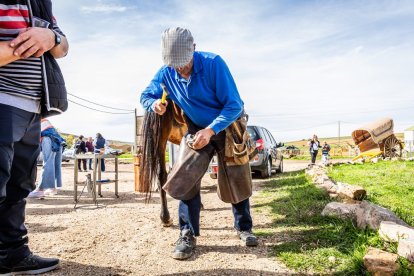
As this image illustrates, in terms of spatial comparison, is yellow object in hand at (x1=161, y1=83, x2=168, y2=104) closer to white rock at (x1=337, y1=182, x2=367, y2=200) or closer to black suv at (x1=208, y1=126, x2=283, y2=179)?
white rock at (x1=337, y1=182, x2=367, y2=200)

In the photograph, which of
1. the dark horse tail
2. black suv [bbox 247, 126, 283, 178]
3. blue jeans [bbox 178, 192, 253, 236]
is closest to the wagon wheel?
black suv [bbox 247, 126, 283, 178]

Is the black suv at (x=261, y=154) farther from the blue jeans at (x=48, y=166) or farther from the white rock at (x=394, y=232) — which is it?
the white rock at (x=394, y=232)

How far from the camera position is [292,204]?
4.87 meters

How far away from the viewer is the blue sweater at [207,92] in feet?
9.50

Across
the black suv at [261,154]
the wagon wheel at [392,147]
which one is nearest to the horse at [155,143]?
the black suv at [261,154]

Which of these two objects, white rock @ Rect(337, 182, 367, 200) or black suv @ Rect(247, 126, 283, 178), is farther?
black suv @ Rect(247, 126, 283, 178)

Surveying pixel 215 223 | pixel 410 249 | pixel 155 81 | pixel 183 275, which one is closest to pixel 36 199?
pixel 215 223

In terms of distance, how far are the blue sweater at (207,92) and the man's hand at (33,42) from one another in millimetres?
1168

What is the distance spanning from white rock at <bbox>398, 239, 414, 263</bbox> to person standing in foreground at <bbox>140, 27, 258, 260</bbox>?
1.16m

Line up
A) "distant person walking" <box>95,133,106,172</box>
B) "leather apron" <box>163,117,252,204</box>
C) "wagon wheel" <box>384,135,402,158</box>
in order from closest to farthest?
"leather apron" <box>163,117,252,204</box>
"distant person walking" <box>95,133,106,172</box>
"wagon wheel" <box>384,135,402,158</box>

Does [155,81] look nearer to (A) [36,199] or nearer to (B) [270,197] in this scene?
(B) [270,197]

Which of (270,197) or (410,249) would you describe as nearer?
(410,249)

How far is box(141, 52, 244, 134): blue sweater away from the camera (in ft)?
9.50

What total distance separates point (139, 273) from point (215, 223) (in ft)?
5.48
